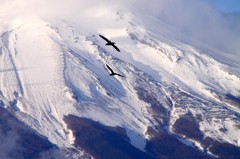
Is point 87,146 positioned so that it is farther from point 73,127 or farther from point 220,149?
point 220,149

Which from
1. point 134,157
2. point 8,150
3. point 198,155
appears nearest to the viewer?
point 8,150

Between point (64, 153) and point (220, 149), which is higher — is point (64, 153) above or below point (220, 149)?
below

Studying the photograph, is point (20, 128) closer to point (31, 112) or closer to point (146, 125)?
point (31, 112)

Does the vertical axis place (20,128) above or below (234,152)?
below

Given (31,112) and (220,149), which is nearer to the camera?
(31,112)

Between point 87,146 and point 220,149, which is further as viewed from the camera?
point 220,149

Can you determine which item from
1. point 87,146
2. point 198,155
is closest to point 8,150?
point 87,146

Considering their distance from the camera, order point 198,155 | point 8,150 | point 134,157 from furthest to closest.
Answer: point 198,155 → point 134,157 → point 8,150

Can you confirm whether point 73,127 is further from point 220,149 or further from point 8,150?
point 220,149

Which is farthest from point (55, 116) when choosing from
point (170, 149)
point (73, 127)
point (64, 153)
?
point (170, 149)
